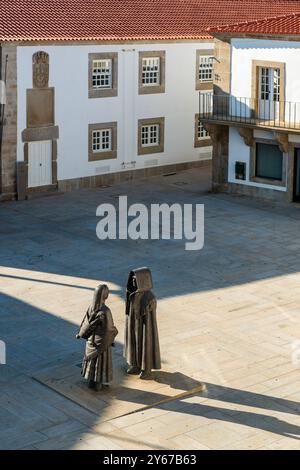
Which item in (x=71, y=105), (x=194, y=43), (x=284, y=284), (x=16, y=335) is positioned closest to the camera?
(x=16, y=335)

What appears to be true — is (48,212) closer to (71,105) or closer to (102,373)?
(71,105)

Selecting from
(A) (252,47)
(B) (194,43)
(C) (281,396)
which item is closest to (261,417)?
(C) (281,396)

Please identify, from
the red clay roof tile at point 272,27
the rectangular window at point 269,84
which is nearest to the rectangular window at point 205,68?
the red clay roof tile at point 272,27

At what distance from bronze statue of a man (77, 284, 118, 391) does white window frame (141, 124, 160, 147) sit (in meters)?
20.4

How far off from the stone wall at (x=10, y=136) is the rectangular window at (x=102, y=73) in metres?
3.39

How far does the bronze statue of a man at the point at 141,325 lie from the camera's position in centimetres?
1547

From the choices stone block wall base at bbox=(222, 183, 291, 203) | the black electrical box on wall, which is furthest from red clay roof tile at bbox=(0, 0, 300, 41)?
stone block wall base at bbox=(222, 183, 291, 203)

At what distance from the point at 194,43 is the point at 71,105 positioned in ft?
19.9

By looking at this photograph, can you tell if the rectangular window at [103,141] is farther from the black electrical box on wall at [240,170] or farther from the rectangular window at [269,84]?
the rectangular window at [269,84]

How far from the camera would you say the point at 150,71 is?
114 ft

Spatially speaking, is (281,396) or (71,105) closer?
(281,396)

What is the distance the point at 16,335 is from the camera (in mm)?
18125

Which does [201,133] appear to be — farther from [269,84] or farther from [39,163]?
[39,163]
